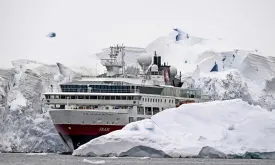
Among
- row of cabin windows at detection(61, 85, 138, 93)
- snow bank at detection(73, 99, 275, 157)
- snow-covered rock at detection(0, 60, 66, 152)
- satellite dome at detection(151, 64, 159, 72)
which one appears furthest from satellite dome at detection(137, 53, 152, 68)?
snow bank at detection(73, 99, 275, 157)

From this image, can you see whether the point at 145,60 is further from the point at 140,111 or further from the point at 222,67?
the point at 140,111

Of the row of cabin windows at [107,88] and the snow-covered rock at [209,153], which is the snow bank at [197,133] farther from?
the row of cabin windows at [107,88]

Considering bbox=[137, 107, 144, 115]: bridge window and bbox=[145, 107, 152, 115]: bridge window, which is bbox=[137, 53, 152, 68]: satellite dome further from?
bbox=[137, 107, 144, 115]: bridge window

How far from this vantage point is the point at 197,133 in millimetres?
62344

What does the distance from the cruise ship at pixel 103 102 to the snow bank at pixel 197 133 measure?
745cm

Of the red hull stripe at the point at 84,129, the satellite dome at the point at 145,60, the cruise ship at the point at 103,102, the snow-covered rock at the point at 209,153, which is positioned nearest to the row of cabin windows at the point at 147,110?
the cruise ship at the point at 103,102

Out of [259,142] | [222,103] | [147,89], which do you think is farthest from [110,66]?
[259,142]

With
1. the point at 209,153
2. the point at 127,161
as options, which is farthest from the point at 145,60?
the point at 127,161

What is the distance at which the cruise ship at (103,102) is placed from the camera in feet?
232

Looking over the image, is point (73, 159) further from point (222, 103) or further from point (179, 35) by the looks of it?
point (179, 35)

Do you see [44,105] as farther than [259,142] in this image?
Yes

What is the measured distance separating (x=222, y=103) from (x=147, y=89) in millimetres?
9564

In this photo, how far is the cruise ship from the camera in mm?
70750

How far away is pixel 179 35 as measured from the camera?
96.8m
